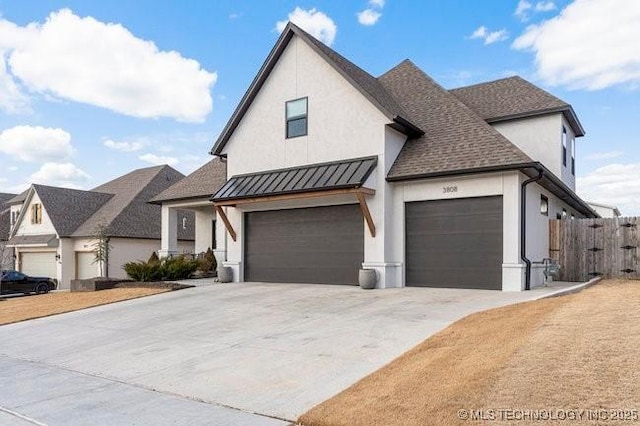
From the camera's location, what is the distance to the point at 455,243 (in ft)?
47.2

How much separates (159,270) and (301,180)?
7971 millimetres

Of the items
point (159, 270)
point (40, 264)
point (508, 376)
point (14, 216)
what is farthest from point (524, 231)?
point (14, 216)

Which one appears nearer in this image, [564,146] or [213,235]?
[564,146]

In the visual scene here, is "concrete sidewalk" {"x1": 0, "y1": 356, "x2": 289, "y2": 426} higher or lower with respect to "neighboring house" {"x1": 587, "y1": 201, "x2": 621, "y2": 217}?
lower

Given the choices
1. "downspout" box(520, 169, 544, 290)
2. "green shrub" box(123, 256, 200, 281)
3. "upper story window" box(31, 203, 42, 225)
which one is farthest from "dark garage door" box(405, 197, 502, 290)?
"upper story window" box(31, 203, 42, 225)

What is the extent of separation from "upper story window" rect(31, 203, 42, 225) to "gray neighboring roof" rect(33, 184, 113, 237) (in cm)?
100

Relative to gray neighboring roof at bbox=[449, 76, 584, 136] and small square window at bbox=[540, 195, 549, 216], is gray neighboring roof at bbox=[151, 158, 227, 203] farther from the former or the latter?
small square window at bbox=[540, 195, 549, 216]

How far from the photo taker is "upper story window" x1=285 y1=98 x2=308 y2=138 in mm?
17328

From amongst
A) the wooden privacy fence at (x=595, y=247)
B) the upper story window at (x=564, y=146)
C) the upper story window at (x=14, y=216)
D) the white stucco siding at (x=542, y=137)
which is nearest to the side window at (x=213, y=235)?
the white stucco siding at (x=542, y=137)

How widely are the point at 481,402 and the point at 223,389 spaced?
3402 millimetres

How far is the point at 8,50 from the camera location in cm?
1859

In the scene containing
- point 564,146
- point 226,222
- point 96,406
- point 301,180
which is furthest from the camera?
point 564,146

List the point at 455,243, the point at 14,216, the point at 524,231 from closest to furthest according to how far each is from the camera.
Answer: the point at 524,231, the point at 455,243, the point at 14,216

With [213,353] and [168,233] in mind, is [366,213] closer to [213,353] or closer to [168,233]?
[213,353]
